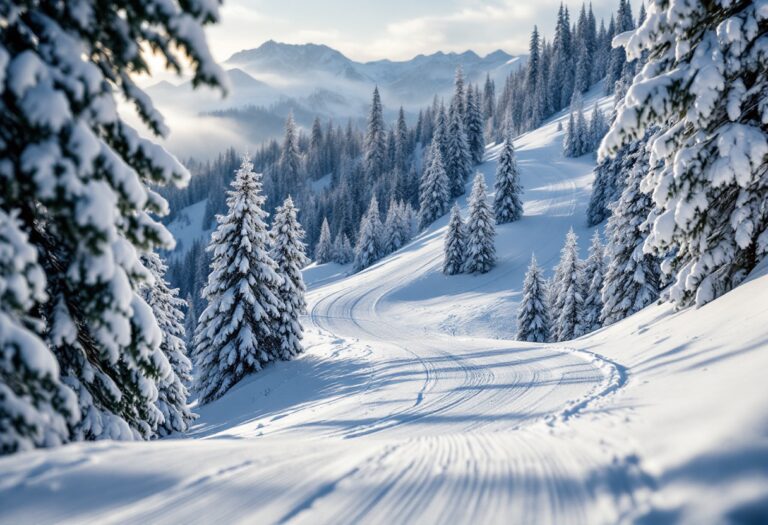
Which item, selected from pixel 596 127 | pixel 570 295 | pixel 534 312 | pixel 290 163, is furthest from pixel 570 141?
pixel 290 163

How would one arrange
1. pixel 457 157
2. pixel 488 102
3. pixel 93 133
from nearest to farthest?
pixel 93 133
pixel 457 157
pixel 488 102

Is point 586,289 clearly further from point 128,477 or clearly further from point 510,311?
point 128,477

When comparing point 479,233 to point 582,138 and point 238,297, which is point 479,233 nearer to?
point 238,297

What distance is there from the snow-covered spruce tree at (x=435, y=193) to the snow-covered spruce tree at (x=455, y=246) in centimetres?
2120

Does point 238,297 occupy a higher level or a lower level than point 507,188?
lower

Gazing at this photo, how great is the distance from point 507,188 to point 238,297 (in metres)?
40.5

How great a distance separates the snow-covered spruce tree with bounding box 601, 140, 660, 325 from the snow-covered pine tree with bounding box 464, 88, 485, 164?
58184 mm

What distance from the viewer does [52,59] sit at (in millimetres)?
2926

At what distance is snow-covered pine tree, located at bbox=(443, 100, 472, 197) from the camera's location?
7269 centimetres

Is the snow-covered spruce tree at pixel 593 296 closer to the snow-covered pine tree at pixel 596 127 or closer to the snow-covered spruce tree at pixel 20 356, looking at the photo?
the snow-covered spruce tree at pixel 20 356

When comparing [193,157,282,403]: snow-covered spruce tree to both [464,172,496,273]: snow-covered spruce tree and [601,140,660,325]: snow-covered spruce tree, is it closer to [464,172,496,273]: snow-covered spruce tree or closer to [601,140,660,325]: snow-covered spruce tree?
[601,140,660,325]: snow-covered spruce tree

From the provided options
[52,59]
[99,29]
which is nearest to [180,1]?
[99,29]

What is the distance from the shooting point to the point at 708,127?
9086 mm

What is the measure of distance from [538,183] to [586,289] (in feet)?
138
